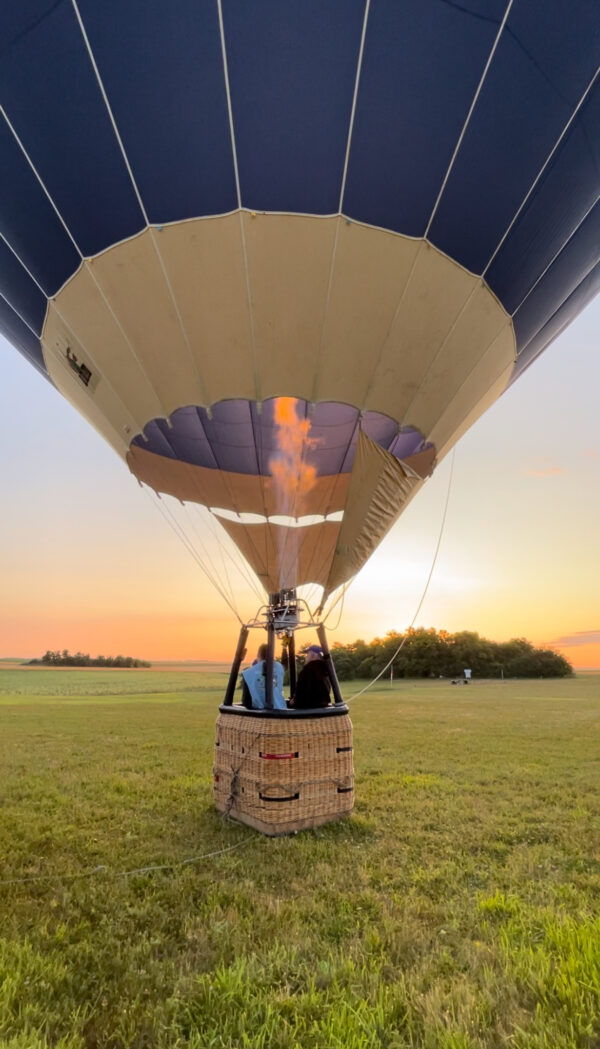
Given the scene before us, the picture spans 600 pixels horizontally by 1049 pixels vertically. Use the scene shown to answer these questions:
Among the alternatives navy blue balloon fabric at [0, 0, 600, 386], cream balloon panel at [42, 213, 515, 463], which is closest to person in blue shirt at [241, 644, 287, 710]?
cream balloon panel at [42, 213, 515, 463]

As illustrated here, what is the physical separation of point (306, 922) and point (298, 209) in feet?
13.3

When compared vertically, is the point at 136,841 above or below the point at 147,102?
below

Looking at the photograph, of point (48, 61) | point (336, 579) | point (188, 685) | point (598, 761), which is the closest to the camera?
point (48, 61)

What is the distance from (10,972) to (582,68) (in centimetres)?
564

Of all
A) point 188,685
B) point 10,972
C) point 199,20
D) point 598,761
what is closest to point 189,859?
point 10,972

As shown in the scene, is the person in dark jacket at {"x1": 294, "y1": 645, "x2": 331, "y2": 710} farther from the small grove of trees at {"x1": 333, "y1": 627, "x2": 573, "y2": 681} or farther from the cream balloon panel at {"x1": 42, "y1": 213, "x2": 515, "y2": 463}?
the small grove of trees at {"x1": 333, "y1": 627, "x2": 573, "y2": 681}

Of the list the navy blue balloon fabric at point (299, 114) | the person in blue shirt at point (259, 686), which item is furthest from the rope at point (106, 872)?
the navy blue balloon fabric at point (299, 114)

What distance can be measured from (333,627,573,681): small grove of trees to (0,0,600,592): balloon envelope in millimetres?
55054

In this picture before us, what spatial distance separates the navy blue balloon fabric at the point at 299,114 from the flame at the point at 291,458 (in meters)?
1.50

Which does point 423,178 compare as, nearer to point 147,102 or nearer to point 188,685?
point 147,102

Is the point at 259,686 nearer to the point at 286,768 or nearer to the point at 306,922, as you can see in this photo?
the point at 286,768

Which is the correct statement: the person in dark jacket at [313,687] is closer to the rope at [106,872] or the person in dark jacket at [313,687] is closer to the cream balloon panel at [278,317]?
the rope at [106,872]

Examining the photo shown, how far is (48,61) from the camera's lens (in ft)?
11.7

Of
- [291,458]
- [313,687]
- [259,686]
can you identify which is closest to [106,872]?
[259,686]
